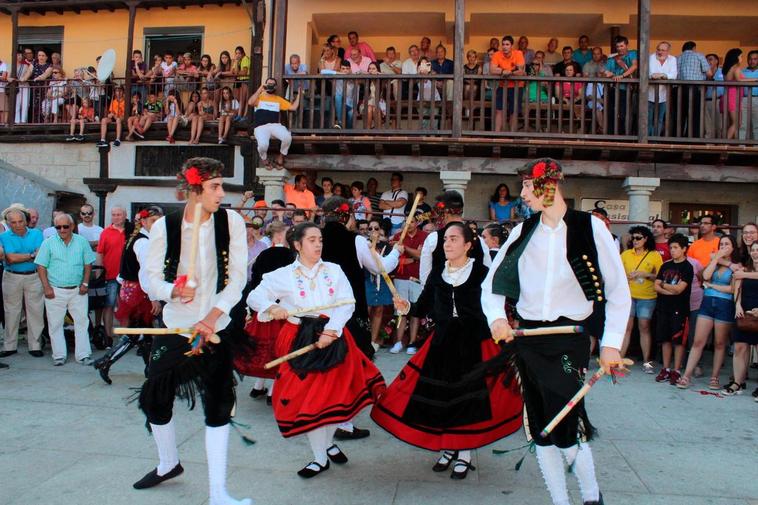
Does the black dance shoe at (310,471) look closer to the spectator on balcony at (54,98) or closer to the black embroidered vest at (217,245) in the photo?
the black embroidered vest at (217,245)

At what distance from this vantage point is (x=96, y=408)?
6094 millimetres

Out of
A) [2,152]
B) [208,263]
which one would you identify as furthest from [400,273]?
[2,152]

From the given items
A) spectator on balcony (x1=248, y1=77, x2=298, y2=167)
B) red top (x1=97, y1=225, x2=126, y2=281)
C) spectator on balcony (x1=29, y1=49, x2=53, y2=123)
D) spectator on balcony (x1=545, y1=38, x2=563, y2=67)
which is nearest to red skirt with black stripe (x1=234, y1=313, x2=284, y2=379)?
red top (x1=97, y1=225, x2=126, y2=281)

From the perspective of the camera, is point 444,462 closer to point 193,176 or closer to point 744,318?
point 193,176

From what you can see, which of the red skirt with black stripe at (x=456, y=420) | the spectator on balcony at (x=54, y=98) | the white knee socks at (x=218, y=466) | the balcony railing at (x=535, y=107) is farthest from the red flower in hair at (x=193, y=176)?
Answer: the spectator on balcony at (x=54, y=98)

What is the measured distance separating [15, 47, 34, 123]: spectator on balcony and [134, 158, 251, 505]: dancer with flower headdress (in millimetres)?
13937

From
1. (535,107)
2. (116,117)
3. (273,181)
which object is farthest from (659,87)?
(116,117)

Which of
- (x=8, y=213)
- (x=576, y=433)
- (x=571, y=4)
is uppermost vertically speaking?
(x=571, y=4)

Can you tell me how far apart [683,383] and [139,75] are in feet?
41.2

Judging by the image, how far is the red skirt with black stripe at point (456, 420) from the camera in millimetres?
4367

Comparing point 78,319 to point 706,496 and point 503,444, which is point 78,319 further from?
point 706,496

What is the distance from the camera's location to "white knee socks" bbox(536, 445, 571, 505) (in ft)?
11.5

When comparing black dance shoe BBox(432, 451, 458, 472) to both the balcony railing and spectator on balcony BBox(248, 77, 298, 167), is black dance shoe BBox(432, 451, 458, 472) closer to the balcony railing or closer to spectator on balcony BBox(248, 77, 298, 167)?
the balcony railing

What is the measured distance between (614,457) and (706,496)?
0.80 meters
